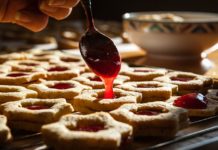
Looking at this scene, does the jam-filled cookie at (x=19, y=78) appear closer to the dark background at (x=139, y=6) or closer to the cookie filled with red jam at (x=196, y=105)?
the cookie filled with red jam at (x=196, y=105)

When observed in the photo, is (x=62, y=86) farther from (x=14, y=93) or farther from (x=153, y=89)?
(x=153, y=89)

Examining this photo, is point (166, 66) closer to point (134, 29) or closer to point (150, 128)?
point (134, 29)

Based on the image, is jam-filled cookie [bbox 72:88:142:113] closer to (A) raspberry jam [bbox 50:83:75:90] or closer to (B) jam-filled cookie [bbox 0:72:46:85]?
(A) raspberry jam [bbox 50:83:75:90]

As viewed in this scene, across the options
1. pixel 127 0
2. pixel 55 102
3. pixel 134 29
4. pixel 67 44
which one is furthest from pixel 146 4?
pixel 55 102

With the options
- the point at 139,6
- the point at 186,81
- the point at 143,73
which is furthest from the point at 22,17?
the point at 139,6

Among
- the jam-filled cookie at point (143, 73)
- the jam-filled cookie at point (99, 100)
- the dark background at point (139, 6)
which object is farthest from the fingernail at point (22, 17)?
the dark background at point (139, 6)

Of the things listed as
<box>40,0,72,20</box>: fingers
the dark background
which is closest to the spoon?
<box>40,0,72,20</box>: fingers
